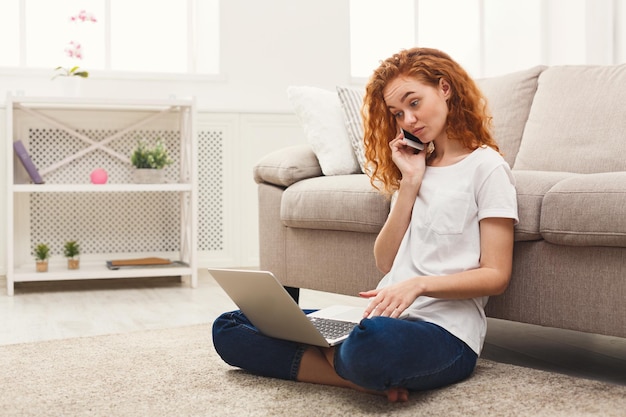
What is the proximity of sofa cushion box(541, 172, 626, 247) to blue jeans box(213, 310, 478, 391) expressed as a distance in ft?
1.08

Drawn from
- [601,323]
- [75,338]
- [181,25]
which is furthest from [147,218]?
[601,323]

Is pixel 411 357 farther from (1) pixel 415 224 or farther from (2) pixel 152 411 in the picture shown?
(2) pixel 152 411

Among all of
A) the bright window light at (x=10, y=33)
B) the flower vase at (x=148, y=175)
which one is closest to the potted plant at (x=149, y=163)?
the flower vase at (x=148, y=175)

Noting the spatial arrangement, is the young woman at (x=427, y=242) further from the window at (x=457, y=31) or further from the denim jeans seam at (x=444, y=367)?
the window at (x=457, y=31)

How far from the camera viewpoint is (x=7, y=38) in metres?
3.76

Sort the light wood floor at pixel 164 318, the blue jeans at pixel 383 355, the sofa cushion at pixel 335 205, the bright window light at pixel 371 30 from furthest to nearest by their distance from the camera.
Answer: the bright window light at pixel 371 30 < the sofa cushion at pixel 335 205 < the light wood floor at pixel 164 318 < the blue jeans at pixel 383 355

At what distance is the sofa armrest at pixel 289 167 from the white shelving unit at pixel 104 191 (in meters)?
0.83

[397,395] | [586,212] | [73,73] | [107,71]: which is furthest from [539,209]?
[107,71]

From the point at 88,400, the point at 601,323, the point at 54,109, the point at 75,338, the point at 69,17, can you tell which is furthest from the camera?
the point at 69,17

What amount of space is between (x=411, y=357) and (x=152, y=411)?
1.56 ft

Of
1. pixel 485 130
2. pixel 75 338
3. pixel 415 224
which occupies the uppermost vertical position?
pixel 485 130

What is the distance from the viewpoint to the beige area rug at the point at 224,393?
4.58 ft

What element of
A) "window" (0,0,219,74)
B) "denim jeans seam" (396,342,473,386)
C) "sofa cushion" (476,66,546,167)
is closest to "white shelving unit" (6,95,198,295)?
"window" (0,0,219,74)

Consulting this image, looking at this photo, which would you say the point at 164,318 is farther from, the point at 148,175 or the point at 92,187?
the point at 148,175
